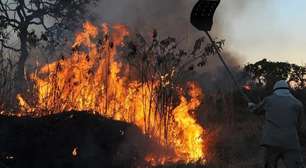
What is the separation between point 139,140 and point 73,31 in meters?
19.0

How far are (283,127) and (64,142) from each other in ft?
12.2

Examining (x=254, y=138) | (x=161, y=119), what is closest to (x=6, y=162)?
(x=161, y=119)

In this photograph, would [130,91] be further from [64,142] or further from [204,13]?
[204,13]

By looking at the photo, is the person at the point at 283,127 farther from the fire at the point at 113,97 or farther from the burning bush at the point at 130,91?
the fire at the point at 113,97

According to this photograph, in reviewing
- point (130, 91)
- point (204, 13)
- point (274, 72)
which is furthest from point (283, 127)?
point (274, 72)

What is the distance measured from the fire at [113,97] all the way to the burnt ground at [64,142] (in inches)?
78.3

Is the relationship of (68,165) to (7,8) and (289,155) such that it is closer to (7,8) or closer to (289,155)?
(289,155)

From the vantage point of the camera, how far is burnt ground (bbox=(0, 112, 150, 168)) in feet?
30.0

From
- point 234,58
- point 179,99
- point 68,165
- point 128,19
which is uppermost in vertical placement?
point 128,19

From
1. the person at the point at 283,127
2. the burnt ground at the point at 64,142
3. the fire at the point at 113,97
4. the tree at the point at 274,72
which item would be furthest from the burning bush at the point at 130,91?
the tree at the point at 274,72

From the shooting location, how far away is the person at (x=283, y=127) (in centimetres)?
815

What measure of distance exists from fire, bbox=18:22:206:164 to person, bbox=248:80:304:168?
3541 millimetres

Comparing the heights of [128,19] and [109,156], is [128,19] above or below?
above

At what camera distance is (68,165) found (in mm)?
9242
